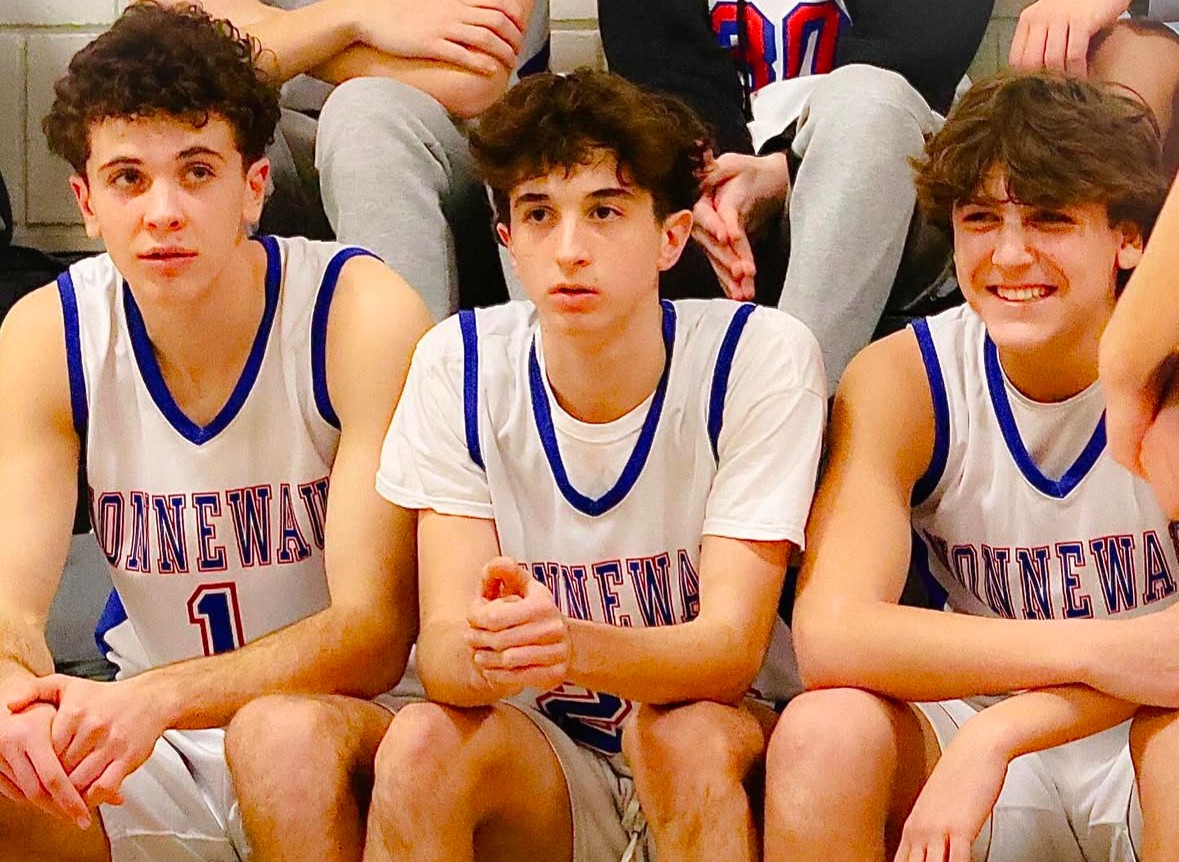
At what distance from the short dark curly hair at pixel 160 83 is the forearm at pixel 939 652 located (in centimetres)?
75

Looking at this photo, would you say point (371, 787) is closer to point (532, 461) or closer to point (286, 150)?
point (532, 461)

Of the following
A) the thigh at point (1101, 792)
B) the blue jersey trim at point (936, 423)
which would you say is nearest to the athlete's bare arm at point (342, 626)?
the blue jersey trim at point (936, 423)

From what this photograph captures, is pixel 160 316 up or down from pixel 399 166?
down

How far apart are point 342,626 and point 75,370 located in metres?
0.37

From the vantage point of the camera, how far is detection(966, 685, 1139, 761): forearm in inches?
47.1

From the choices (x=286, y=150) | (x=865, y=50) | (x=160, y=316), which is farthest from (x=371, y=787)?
(x=865, y=50)

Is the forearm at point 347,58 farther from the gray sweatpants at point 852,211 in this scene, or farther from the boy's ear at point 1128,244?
the boy's ear at point 1128,244

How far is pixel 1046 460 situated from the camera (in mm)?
1382

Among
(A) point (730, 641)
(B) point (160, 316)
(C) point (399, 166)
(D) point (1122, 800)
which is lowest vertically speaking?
(D) point (1122, 800)

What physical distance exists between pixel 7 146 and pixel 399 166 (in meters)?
0.94

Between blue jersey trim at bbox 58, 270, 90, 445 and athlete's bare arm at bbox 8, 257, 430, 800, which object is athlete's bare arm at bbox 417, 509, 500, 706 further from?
blue jersey trim at bbox 58, 270, 90, 445

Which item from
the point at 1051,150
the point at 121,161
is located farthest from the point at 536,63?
the point at 1051,150

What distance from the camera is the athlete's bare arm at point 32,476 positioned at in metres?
1.38

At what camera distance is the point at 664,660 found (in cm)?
125
